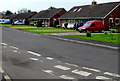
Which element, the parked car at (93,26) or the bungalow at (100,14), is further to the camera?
the bungalow at (100,14)

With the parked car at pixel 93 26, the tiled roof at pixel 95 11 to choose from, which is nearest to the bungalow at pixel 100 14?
the tiled roof at pixel 95 11

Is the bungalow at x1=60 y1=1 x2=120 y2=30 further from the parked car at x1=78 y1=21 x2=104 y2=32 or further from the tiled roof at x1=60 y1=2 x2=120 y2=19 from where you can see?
the parked car at x1=78 y1=21 x2=104 y2=32

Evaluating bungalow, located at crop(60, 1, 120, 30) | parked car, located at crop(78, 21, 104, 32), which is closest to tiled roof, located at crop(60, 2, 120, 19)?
bungalow, located at crop(60, 1, 120, 30)

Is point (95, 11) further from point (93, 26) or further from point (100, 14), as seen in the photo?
point (93, 26)

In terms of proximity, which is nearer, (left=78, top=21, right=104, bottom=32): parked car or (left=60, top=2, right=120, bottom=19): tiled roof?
(left=78, top=21, right=104, bottom=32): parked car

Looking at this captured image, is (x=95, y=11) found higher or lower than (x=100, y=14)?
higher

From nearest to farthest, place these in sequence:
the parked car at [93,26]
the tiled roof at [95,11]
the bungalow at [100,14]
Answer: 1. the parked car at [93,26]
2. the bungalow at [100,14]
3. the tiled roof at [95,11]

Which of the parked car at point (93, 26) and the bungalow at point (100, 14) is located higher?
the bungalow at point (100, 14)

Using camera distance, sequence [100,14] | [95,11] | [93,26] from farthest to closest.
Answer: [95,11] → [100,14] → [93,26]

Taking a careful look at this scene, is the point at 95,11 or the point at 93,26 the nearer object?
the point at 93,26

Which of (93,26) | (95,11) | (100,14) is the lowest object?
A: (93,26)

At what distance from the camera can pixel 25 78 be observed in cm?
708

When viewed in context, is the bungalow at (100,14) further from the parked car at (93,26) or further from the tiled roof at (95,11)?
the parked car at (93,26)

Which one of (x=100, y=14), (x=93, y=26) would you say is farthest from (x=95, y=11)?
(x=93, y=26)
